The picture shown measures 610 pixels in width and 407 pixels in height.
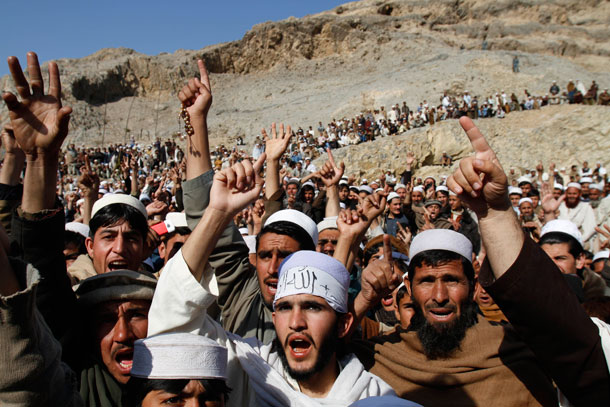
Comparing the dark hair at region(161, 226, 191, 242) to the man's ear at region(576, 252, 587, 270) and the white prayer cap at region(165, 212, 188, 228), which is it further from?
the man's ear at region(576, 252, 587, 270)

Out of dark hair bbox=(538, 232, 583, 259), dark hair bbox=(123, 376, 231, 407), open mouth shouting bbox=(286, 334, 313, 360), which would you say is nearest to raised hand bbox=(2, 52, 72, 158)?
dark hair bbox=(123, 376, 231, 407)

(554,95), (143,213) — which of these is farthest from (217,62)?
(143,213)

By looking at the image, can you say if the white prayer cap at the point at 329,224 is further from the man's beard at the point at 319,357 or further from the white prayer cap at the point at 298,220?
the man's beard at the point at 319,357

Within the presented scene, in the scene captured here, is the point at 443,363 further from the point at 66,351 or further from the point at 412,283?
the point at 66,351

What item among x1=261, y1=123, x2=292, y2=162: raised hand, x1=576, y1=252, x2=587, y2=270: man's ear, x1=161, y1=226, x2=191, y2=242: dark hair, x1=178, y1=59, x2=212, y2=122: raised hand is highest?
x1=178, y1=59, x2=212, y2=122: raised hand

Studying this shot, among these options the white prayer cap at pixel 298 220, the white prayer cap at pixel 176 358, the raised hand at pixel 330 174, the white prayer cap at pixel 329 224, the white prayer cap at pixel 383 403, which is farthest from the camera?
the raised hand at pixel 330 174

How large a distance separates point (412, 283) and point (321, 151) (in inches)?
803

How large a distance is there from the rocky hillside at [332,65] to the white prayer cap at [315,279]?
97.4 feet

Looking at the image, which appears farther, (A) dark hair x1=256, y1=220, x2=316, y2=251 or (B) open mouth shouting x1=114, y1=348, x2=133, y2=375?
(A) dark hair x1=256, y1=220, x2=316, y2=251

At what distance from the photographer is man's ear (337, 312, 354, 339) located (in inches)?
87.7

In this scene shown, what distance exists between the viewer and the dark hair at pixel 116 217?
2.62 meters

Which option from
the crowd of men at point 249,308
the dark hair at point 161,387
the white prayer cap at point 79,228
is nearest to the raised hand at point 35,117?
the crowd of men at point 249,308

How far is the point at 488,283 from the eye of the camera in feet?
6.12

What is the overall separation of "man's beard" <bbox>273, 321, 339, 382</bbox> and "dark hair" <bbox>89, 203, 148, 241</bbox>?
1135mm
